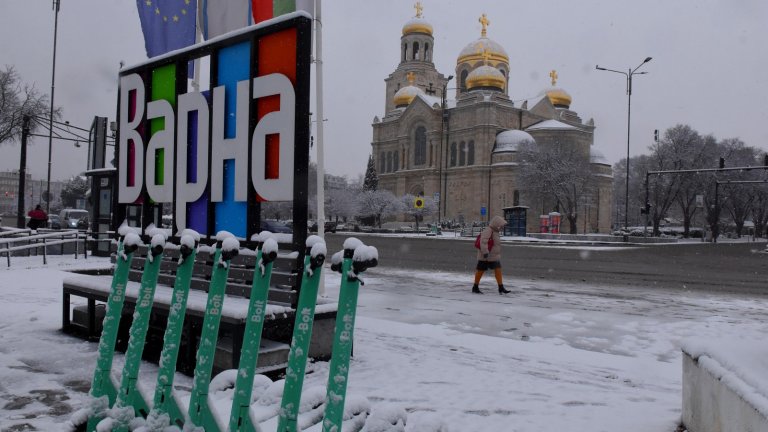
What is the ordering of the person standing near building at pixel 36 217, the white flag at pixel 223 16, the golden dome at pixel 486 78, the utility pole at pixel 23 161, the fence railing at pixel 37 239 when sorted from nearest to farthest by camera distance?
the white flag at pixel 223 16, the fence railing at pixel 37 239, the person standing near building at pixel 36 217, the utility pole at pixel 23 161, the golden dome at pixel 486 78

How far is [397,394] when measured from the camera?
199 inches

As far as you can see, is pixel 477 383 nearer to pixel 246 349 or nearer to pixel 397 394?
pixel 397 394

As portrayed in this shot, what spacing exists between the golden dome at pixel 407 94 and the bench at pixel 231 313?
260 ft

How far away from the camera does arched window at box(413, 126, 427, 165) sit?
3162 inches

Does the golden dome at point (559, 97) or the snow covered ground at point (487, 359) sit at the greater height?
the golden dome at point (559, 97)

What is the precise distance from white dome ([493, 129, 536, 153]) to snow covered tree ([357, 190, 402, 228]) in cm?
1387

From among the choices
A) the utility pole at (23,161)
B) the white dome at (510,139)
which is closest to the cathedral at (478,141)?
the white dome at (510,139)

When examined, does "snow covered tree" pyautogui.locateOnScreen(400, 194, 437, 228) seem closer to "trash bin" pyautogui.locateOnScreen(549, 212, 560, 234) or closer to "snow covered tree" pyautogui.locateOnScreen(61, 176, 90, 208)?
"trash bin" pyautogui.locateOnScreen(549, 212, 560, 234)

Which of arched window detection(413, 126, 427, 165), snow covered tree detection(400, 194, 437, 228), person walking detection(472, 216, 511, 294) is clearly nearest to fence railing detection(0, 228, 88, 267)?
person walking detection(472, 216, 511, 294)

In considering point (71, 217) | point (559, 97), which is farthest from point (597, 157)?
point (71, 217)

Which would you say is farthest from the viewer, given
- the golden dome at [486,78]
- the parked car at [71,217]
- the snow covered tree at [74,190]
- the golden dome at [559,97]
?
the snow covered tree at [74,190]

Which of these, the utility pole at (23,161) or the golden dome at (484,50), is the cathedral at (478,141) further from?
the utility pole at (23,161)

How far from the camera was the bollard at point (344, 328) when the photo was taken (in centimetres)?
258

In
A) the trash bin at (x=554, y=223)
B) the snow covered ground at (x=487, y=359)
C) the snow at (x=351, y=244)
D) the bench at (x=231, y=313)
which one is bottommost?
the snow covered ground at (x=487, y=359)
